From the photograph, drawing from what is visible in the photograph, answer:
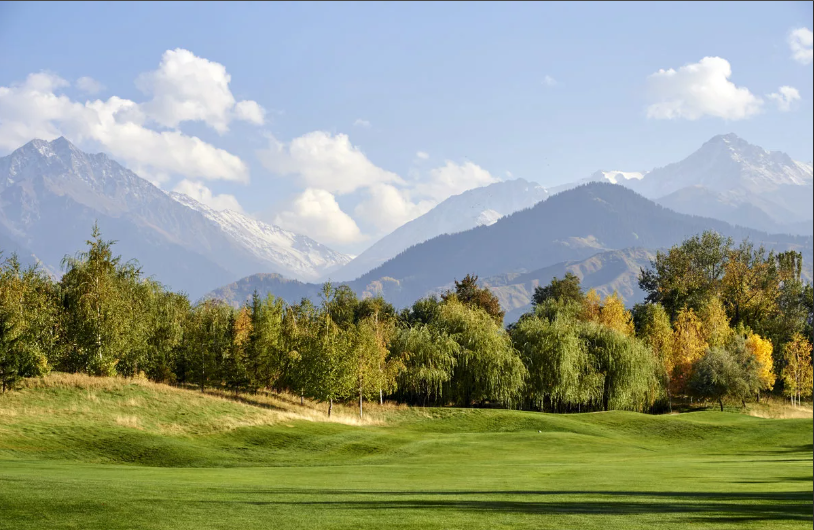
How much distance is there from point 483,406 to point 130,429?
41.8 metres

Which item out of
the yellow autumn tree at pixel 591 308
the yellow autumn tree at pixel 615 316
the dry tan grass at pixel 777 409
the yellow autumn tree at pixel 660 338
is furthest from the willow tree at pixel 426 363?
the dry tan grass at pixel 777 409

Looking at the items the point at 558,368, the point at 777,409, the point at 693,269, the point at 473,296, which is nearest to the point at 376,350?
the point at 558,368

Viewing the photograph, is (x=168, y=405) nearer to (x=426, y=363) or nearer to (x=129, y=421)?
(x=129, y=421)

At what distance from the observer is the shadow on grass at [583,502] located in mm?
19188

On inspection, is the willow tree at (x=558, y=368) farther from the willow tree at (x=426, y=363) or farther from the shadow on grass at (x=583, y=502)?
the shadow on grass at (x=583, y=502)

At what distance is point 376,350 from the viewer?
69125 millimetres

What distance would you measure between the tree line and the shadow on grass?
3605cm

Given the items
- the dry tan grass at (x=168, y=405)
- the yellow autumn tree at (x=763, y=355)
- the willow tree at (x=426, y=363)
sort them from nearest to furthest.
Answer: the dry tan grass at (x=168, y=405) → the willow tree at (x=426, y=363) → the yellow autumn tree at (x=763, y=355)

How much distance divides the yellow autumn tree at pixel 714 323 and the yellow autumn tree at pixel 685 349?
2.91 ft

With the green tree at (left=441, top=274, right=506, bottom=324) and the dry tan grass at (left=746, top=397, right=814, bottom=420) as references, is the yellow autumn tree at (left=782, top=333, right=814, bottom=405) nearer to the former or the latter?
the dry tan grass at (left=746, top=397, right=814, bottom=420)

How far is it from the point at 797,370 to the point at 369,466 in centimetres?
7307

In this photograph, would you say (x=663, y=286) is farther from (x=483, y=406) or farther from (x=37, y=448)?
(x=37, y=448)

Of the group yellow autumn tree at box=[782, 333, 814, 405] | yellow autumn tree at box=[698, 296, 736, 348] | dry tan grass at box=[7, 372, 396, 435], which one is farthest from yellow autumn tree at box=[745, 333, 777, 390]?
dry tan grass at box=[7, 372, 396, 435]

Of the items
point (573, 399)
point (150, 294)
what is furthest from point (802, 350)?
point (150, 294)
